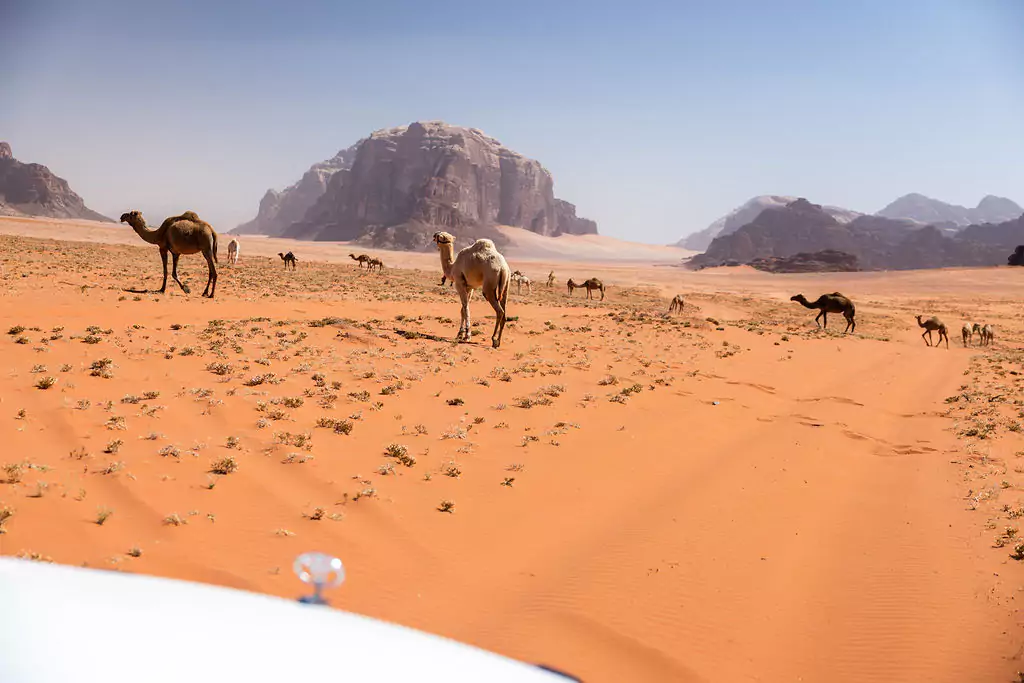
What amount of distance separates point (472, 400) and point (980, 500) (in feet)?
22.7

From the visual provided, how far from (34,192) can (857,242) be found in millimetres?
226026

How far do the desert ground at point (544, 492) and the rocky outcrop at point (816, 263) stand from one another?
106065mm

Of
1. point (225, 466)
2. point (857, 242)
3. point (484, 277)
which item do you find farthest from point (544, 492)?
point (857, 242)

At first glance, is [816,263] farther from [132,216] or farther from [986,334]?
[132,216]

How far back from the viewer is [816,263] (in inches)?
4412

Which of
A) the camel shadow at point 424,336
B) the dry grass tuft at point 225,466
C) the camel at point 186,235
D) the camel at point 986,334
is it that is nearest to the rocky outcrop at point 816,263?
the camel at point 986,334

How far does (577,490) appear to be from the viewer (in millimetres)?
6637

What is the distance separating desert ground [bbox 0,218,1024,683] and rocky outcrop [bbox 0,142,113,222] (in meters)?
195

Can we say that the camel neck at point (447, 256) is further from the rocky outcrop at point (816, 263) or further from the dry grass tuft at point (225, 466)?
the rocky outcrop at point (816, 263)

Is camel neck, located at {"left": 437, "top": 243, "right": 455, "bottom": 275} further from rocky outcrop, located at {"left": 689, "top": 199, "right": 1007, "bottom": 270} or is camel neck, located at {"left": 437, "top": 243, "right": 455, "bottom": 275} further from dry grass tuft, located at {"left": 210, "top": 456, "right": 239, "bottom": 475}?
rocky outcrop, located at {"left": 689, "top": 199, "right": 1007, "bottom": 270}

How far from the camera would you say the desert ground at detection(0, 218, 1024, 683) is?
13.7 feet

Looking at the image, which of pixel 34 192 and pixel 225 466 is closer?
pixel 225 466

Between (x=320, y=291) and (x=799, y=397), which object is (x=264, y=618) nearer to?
(x=799, y=397)

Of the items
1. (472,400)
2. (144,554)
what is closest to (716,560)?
(144,554)
